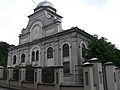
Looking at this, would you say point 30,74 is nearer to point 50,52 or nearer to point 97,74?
point 97,74

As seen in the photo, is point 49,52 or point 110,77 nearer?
point 110,77

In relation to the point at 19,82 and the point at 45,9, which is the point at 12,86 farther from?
the point at 45,9

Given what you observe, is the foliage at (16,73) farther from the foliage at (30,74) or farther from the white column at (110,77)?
the white column at (110,77)

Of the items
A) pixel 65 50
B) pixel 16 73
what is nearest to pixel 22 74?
pixel 16 73

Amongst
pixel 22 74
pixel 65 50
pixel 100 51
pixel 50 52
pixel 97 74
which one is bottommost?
pixel 22 74

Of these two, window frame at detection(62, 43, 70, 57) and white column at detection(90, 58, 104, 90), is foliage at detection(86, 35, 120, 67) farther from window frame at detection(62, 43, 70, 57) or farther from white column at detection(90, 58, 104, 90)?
white column at detection(90, 58, 104, 90)

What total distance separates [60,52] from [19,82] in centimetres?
806

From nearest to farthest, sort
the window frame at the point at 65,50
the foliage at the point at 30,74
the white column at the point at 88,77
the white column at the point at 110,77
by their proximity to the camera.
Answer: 1. the white column at the point at 88,77
2. the white column at the point at 110,77
3. the foliage at the point at 30,74
4. the window frame at the point at 65,50

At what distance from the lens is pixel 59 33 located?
916 inches

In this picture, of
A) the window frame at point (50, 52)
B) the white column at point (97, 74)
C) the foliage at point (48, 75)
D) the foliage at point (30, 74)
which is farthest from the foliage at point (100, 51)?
the foliage at point (30, 74)

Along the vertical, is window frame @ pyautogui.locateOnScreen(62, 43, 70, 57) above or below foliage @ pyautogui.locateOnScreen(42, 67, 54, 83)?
above

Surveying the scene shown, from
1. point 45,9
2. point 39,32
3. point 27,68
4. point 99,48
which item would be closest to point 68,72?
point 99,48

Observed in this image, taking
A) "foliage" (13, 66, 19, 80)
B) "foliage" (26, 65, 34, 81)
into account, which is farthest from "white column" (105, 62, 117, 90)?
"foliage" (13, 66, 19, 80)

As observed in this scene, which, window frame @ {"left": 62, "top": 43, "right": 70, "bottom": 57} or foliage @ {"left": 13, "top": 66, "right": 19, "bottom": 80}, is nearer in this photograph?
foliage @ {"left": 13, "top": 66, "right": 19, "bottom": 80}
